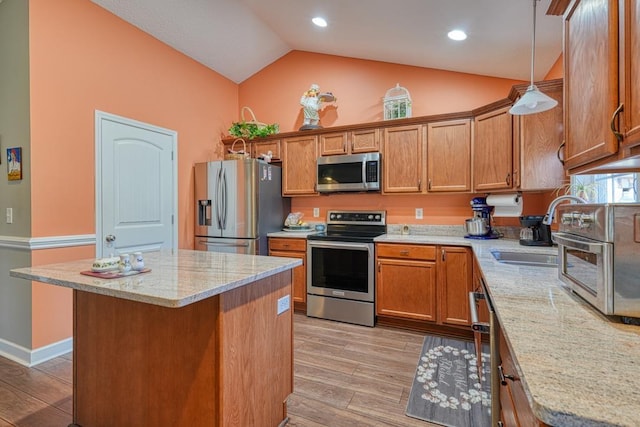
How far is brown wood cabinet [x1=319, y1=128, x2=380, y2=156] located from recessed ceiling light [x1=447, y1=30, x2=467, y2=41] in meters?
1.10

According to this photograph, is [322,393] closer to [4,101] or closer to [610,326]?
[610,326]

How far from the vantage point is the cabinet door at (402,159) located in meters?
3.26

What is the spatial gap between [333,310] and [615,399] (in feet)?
9.38

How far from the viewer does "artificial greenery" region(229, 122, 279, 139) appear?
155 inches

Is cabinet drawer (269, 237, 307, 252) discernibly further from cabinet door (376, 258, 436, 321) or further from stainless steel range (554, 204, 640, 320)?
stainless steel range (554, 204, 640, 320)

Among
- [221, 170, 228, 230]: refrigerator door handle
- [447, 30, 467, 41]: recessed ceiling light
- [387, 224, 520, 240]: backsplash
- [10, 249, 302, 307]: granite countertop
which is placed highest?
[447, 30, 467, 41]: recessed ceiling light

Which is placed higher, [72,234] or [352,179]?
[352,179]

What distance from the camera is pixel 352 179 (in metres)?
3.51

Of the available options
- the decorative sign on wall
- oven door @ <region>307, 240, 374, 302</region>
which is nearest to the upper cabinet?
oven door @ <region>307, 240, 374, 302</region>

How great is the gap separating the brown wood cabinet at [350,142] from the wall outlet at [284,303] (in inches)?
87.2

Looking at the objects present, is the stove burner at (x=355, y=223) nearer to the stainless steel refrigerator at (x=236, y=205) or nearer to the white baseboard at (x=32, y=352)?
the stainless steel refrigerator at (x=236, y=205)

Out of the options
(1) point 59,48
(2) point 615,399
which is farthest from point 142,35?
(2) point 615,399

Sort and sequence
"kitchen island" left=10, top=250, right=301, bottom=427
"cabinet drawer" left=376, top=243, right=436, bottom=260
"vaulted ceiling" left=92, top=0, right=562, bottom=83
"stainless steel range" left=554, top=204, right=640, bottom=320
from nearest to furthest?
"stainless steel range" left=554, top=204, right=640, bottom=320 < "kitchen island" left=10, top=250, right=301, bottom=427 < "vaulted ceiling" left=92, top=0, right=562, bottom=83 < "cabinet drawer" left=376, top=243, right=436, bottom=260

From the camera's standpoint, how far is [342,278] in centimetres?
325
